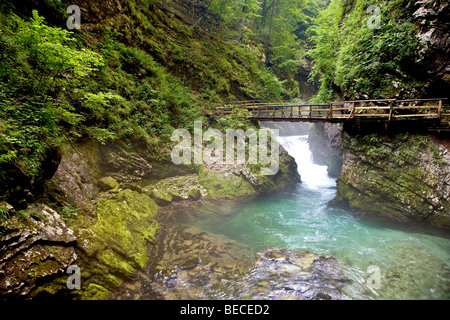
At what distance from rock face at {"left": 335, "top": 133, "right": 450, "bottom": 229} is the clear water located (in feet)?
2.83

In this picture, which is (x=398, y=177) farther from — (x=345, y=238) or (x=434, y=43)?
(x=434, y=43)

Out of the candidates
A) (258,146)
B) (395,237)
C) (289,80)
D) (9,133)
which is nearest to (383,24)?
(258,146)

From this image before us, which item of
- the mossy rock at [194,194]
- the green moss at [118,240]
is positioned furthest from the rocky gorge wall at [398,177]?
the green moss at [118,240]

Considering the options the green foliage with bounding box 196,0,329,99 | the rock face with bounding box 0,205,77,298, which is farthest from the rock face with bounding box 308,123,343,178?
the rock face with bounding box 0,205,77,298

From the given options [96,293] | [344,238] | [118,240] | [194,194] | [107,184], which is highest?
[107,184]

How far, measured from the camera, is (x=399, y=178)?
8.71m

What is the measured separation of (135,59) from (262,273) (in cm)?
1288

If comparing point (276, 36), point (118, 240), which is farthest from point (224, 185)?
point (276, 36)

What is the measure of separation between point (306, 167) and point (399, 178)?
11.1m

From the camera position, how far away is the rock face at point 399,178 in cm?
766

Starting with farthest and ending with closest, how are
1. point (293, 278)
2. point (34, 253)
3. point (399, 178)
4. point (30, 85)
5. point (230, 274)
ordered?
point (399, 178) < point (230, 274) < point (293, 278) < point (30, 85) < point (34, 253)
